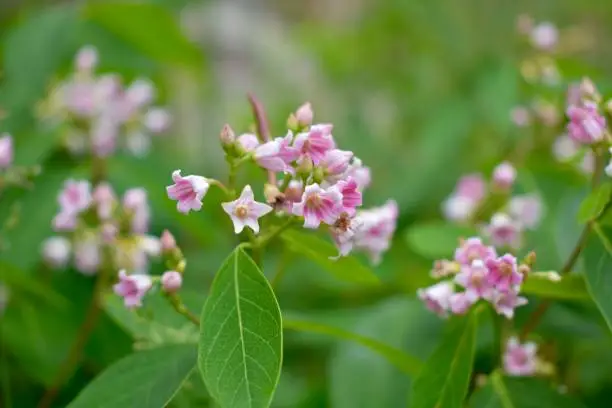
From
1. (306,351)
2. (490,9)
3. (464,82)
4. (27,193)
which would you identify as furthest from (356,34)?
(27,193)

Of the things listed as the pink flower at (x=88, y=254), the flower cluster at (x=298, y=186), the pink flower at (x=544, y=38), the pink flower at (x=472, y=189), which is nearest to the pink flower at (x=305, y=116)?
the flower cluster at (x=298, y=186)

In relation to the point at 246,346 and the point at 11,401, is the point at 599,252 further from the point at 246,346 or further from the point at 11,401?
the point at 11,401

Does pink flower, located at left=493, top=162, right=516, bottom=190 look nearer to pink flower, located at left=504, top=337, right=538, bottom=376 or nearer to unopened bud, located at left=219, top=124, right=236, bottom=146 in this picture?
pink flower, located at left=504, top=337, right=538, bottom=376

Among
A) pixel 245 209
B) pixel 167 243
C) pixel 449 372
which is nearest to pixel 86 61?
pixel 167 243

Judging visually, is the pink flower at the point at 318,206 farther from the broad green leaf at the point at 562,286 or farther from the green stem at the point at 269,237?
the broad green leaf at the point at 562,286

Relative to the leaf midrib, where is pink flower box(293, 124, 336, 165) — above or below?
above

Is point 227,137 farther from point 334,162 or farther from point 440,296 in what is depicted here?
point 440,296

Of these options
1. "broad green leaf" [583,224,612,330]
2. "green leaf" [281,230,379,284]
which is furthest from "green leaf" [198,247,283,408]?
"broad green leaf" [583,224,612,330]
